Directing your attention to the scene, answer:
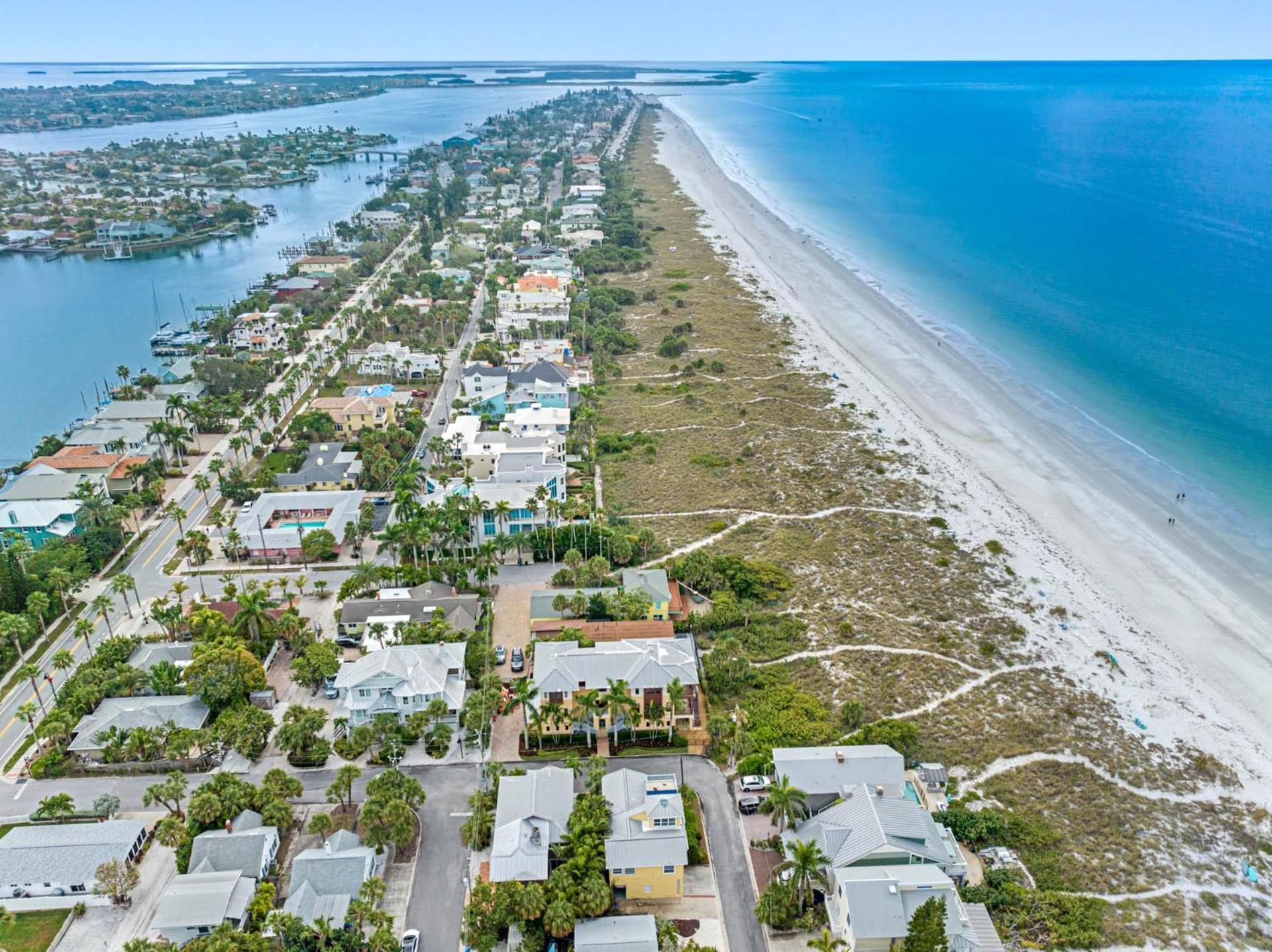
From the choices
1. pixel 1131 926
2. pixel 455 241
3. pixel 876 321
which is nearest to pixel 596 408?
pixel 876 321

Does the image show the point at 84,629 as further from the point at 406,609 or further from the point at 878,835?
the point at 878,835

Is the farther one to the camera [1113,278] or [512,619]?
[1113,278]

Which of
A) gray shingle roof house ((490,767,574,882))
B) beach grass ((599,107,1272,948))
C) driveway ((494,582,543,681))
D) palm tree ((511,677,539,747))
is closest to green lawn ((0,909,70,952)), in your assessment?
gray shingle roof house ((490,767,574,882))

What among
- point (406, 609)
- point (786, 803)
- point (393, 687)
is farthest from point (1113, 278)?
point (393, 687)

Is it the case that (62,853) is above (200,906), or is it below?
below

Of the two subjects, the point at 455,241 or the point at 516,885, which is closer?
the point at 516,885

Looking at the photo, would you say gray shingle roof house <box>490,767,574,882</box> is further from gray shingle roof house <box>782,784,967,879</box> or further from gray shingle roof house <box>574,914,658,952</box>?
gray shingle roof house <box>782,784,967,879</box>

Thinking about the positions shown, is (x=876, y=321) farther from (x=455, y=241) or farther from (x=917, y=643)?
(x=455, y=241)
